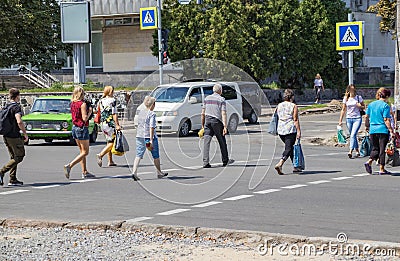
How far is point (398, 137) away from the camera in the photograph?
59.7ft

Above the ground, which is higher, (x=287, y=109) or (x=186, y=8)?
(x=186, y=8)

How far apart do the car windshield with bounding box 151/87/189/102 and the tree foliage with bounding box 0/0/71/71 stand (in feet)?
59.5

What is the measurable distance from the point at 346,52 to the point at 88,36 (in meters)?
20.8

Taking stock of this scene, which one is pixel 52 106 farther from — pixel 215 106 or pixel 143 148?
pixel 143 148

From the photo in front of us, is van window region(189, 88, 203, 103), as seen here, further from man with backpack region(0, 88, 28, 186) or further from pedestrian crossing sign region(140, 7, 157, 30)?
man with backpack region(0, 88, 28, 186)

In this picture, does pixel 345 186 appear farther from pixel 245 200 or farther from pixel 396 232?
pixel 396 232

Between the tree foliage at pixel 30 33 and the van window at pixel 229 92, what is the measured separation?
19.5 metres

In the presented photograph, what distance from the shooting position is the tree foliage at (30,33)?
148 feet

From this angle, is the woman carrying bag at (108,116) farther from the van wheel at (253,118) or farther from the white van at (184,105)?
the van wheel at (253,118)

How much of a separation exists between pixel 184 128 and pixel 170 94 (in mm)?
1393

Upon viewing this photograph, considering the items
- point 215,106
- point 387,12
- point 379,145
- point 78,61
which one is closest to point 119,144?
point 215,106

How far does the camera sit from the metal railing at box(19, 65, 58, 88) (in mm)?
53812

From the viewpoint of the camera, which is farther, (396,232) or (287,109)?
(287,109)

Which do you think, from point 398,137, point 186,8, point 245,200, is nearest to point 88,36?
point 186,8
